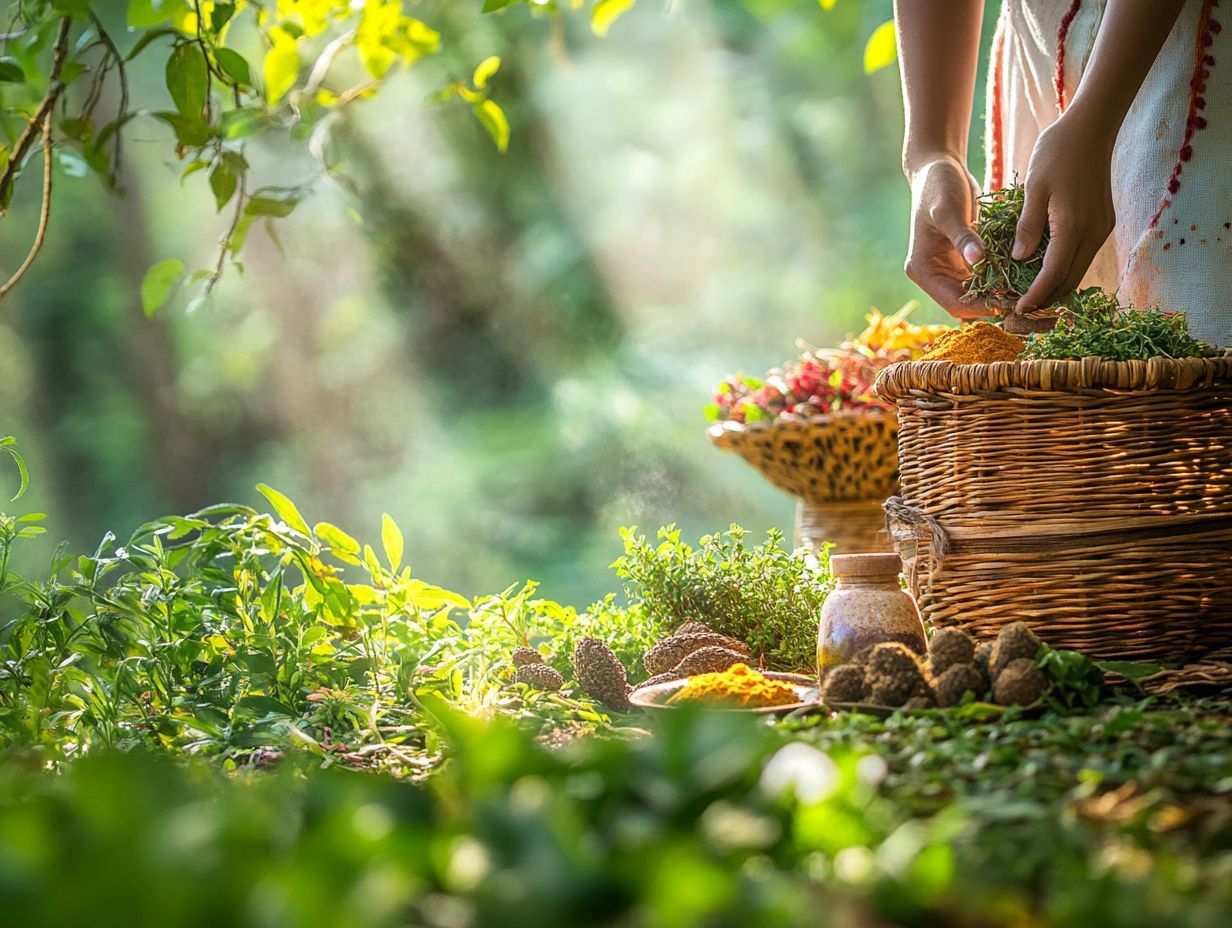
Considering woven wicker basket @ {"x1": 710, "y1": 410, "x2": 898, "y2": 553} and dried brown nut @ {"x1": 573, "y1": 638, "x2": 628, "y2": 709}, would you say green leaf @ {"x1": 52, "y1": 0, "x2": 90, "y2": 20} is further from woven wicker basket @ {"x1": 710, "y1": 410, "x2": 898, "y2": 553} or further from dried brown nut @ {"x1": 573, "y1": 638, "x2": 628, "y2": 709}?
woven wicker basket @ {"x1": 710, "y1": 410, "x2": 898, "y2": 553}

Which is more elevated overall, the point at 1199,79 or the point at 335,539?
the point at 1199,79

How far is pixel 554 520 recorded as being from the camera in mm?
5914

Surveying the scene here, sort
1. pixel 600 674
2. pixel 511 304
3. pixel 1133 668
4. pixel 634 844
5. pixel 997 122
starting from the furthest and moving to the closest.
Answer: pixel 511 304, pixel 997 122, pixel 600 674, pixel 1133 668, pixel 634 844

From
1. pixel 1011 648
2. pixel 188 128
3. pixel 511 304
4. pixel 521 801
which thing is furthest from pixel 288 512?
pixel 511 304

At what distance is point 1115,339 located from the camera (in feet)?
4.02

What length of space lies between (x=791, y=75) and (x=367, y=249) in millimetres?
2260

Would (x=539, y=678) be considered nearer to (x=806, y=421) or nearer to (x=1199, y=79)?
(x=806, y=421)

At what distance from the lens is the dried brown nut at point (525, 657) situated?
1343 mm

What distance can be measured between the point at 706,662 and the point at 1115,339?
1.78 feet

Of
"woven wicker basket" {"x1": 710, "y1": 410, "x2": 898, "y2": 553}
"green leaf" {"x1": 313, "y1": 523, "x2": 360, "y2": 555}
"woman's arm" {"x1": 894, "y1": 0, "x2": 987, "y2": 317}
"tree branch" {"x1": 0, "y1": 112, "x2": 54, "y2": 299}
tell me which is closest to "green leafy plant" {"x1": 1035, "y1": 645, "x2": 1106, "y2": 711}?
"woman's arm" {"x1": 894, "y1": 0, "x2": 987, "y2": 317}

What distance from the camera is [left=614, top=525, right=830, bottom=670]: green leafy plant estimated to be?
59.2 inches

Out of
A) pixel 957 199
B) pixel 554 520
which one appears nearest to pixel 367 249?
pixel 554 520

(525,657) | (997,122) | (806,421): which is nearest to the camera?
(525,657)

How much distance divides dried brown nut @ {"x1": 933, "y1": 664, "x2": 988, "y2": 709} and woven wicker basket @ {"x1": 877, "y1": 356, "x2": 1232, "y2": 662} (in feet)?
0.77
